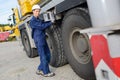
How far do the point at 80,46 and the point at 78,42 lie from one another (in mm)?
88

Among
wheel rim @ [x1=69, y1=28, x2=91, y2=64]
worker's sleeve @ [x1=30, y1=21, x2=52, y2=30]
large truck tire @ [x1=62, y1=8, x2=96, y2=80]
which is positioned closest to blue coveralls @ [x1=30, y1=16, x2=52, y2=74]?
worker's sleeve @ [x1=30, y1=21, x2=52, y2=30]

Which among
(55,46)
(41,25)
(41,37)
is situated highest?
(41,25)

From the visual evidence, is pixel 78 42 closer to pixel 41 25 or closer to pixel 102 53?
pixel 41 25

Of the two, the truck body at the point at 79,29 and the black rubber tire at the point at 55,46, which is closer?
the truck body at the point at 79,29

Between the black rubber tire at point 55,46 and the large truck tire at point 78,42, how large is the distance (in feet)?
2.06

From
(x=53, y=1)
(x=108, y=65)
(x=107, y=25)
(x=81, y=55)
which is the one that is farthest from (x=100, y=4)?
(x=53, y=1)

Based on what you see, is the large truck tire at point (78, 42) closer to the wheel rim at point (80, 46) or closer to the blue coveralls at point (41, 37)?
the wheel rim at point (80, 46)

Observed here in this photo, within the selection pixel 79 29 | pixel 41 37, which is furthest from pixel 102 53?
pixel 41 37

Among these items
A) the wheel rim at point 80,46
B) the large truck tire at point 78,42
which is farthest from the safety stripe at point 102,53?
the wheel rim at point 80,46

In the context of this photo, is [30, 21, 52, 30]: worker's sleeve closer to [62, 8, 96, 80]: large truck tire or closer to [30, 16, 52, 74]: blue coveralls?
[30, 16, 52, 74]: blue coveralls

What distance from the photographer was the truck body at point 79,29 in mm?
2617

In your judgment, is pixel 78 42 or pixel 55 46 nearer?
pixel 78 42

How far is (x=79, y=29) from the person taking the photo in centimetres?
451

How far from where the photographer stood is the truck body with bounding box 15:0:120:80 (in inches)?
103
